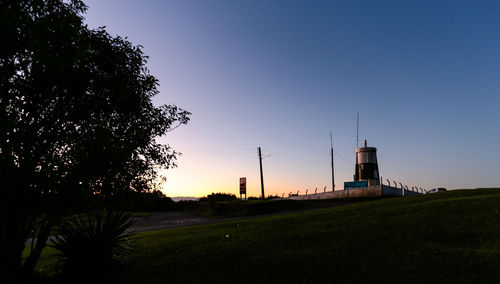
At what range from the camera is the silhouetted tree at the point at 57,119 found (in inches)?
275

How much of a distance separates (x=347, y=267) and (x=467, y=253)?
132 inches

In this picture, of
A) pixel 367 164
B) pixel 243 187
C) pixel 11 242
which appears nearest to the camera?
pixel 11 242

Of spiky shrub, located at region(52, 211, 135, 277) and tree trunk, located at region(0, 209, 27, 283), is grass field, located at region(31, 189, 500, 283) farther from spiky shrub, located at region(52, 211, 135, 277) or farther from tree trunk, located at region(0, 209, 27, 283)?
tree trunk, located at region(0, 209, 27, 283)

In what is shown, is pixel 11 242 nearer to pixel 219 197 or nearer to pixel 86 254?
pixel 86 254

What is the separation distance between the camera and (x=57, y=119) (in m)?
8.41

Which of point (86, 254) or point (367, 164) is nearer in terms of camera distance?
point (86, 254)

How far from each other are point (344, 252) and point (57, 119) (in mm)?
9214

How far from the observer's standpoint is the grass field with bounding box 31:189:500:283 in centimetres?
783

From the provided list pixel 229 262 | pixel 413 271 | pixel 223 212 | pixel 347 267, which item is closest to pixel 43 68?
pixel 229 262

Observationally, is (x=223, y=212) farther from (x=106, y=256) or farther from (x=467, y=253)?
(x=467, y=253)

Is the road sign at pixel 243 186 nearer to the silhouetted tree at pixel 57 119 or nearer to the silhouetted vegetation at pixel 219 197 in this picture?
the silhouetted vegetation at pixel 219 197

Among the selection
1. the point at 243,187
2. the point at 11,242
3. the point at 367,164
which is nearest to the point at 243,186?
the point at 243,187

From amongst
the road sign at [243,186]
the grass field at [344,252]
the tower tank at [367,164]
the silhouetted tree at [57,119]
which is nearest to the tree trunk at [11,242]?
the silhouetted tree at [57,119]

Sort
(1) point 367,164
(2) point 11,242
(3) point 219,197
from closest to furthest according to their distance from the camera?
(2) point 11,242 < (1) point 367,164 < (3) point 219,197
